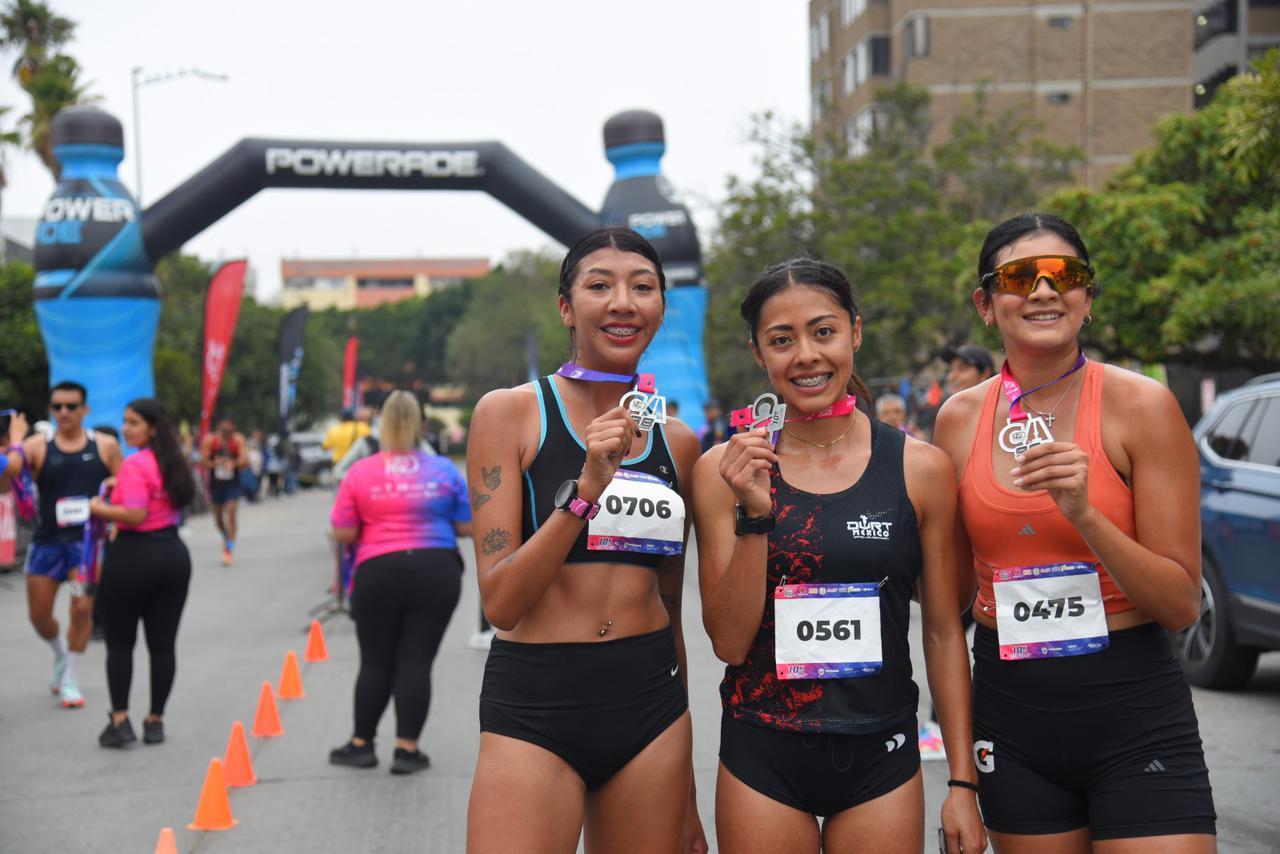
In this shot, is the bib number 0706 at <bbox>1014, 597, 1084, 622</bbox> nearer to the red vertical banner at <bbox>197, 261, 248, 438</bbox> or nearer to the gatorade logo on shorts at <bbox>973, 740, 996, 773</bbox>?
the gatorade logo on shorts at <bbox>973, 740, 996, 773</bbox>

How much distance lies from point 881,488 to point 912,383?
25.9 m

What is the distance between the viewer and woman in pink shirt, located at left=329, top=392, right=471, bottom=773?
6863mm

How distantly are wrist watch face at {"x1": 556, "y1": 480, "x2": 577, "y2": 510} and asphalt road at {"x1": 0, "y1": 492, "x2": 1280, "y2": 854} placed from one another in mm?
3046

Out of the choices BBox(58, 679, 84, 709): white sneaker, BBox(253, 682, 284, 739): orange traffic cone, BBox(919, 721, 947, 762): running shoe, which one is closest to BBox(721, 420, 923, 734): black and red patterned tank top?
BBox(919, 721, 947, 762): running shoe

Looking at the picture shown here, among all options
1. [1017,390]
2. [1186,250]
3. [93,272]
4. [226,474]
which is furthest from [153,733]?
[1186,250]

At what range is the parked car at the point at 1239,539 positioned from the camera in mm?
7496

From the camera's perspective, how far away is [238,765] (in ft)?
21.7

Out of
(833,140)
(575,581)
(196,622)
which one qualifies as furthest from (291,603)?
(833,140)

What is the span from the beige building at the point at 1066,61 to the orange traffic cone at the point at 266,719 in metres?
42.3

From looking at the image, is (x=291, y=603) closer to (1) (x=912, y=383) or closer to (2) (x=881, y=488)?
(2) (x=881, y=488)

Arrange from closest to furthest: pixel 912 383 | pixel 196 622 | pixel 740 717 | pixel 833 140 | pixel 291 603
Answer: pixel 740 717
pixel 196 622
pixel 291 603
pixel 912 383
pixel 833 140

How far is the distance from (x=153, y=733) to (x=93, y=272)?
38.2ft

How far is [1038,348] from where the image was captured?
3084 millimetres

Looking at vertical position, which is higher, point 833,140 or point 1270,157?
point 833,140
